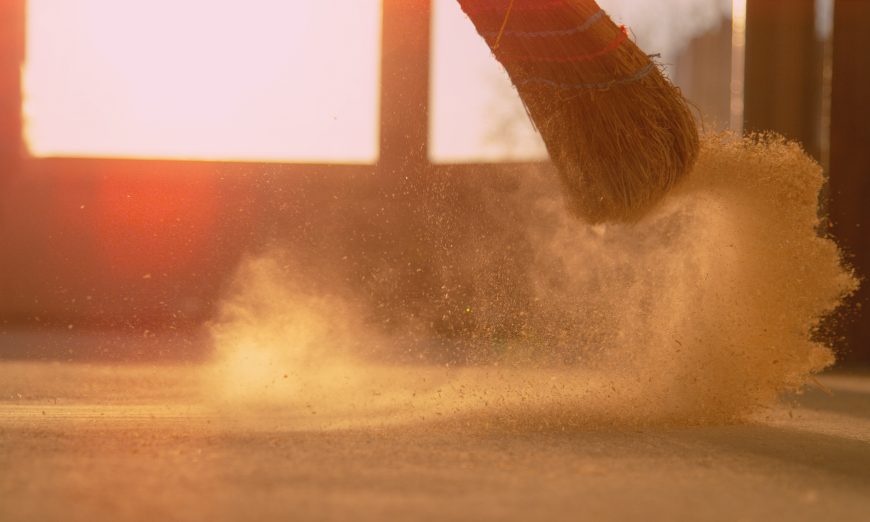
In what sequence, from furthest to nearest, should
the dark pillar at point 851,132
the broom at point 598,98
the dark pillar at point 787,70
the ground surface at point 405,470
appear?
1. the dark pillar at point 787,70
2. the dark pillar at point 851,132
3. the broom at point 598,98
4. the ground surface at point 405,470

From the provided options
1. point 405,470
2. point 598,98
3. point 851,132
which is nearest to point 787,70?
point 851,132

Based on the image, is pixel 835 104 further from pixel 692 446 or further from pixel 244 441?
pixel 244 441

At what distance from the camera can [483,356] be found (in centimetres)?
418

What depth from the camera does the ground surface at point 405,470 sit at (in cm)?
172

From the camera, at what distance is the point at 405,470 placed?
1.99 m

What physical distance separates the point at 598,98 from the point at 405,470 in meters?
1.04

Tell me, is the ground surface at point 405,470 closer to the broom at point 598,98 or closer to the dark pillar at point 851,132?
the broom at point 598,98

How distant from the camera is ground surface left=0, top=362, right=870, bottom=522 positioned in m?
1.72

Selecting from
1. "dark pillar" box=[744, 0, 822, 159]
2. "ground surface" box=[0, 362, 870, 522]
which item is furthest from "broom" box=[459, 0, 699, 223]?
"dark pillar" box=[744, 0, 822, 159]

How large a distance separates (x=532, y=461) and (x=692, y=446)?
1.38 feet

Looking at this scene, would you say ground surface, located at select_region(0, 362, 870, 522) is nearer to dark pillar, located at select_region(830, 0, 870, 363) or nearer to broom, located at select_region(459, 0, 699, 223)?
broom, located at select_region(459, 0, 699, 223)

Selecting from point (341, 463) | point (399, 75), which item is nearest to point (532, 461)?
point (341, 463)

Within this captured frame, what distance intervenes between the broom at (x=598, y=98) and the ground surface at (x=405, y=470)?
602 mm

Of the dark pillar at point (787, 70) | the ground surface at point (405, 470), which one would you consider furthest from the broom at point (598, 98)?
the dark pillar at point (787, 70)
